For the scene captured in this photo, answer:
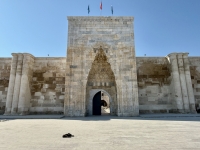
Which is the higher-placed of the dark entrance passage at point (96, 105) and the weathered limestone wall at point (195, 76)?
the weathered limestone wall at point (195, 76)

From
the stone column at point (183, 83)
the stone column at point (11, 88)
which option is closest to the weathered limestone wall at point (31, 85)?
the stone column at point (11, 88)

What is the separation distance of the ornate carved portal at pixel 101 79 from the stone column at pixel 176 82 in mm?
4562

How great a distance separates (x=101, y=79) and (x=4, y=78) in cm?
801

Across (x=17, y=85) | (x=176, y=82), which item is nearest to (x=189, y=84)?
(x=176, y=82)

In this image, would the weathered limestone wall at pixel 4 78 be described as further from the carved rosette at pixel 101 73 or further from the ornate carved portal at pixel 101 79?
the carved rosette at pixel 101 73

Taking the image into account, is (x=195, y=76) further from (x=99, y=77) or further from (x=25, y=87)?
(x=25, y=87)

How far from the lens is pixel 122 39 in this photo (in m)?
10.6

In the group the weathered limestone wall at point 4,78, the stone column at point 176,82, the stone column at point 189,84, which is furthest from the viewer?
the weathered limestone wall at point 4,78

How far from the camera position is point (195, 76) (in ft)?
38.6


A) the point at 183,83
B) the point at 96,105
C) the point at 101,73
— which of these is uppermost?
the point at 101,73

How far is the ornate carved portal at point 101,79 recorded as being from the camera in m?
10.6

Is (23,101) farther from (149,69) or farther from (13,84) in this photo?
(149,69)

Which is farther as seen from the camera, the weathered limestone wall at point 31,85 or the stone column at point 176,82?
the stone column at point 176,82

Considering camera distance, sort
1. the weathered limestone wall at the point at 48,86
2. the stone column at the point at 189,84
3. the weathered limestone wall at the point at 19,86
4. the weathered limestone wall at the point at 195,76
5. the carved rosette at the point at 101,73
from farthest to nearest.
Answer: the weathered limestone wall at the point at 195,76, the weathered limestone wall at the point at 48,86, the carved rosette at the point at 101,73, the stone column at the point at 189,84, the weathered limestone wall at the point at 19,86
